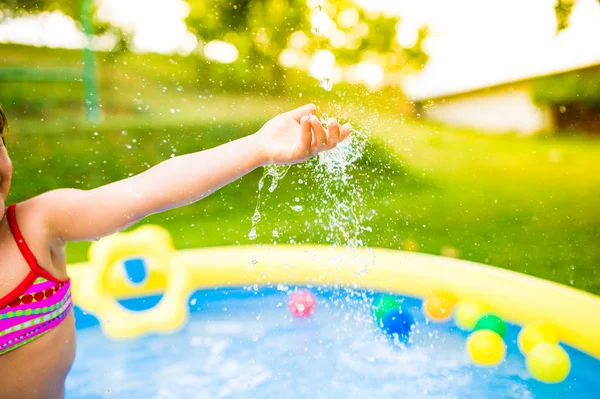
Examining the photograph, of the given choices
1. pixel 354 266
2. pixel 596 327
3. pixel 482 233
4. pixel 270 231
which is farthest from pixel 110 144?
pixel 596 327

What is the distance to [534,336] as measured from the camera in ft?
9.18

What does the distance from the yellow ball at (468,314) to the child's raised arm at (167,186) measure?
6.20 feet

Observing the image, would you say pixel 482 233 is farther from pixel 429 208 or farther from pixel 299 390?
pixel 299 390

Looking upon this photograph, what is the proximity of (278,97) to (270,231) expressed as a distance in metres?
4.15

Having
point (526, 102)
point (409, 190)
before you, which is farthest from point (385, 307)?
point (526, 102)

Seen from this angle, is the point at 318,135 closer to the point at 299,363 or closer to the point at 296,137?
the point at 296,137

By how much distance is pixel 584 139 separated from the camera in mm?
9570

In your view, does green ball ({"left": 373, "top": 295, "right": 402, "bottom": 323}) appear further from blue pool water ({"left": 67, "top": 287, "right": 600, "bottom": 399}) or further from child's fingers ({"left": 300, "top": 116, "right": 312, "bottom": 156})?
child's fingers ({"left": 300, "top": 116, "right": 312, "bottom": 156})

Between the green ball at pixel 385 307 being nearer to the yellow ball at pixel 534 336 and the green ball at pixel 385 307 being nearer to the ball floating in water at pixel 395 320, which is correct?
the ball floating in water at pixel 395 320

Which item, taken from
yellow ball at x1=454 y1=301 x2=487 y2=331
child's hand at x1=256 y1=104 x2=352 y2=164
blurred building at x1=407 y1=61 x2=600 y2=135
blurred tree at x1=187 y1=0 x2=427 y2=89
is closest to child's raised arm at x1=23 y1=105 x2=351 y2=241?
child's hand at x1=256 y1=104 x2=352 y2=164

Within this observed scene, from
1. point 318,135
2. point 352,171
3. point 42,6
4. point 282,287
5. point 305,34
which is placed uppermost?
point 42,6

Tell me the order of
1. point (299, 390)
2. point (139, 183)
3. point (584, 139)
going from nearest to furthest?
point (139, 183) < point (299, 390) < point (584, 139)

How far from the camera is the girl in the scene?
1.52 metres

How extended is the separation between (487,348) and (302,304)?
1.09 metres
